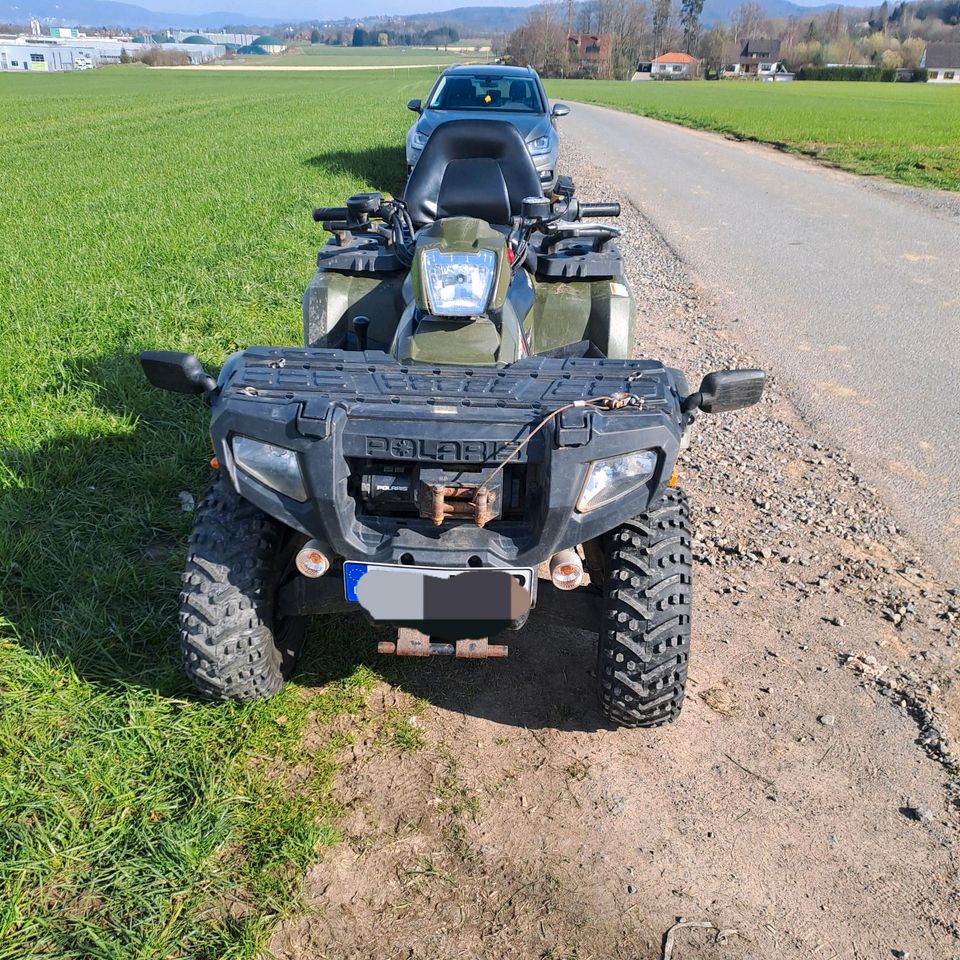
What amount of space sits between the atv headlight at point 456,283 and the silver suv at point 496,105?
763 centimetres

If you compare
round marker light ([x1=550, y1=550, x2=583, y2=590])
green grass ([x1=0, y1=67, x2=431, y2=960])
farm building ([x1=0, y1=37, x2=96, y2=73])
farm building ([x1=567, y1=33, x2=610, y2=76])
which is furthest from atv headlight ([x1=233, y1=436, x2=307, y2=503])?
farm building ([x1=0, y1=37, x2=96, y2=73])

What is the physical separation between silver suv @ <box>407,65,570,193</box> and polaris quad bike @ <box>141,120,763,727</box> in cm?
788

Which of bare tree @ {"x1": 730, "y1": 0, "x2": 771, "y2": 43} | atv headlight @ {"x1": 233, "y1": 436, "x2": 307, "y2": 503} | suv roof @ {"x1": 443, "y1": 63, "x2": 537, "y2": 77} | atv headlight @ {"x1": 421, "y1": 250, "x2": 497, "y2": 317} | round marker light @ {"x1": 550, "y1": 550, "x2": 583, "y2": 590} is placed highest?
bare tree @ {"x1": 730, "y1": 0, "x2": 771, "y2": 43}

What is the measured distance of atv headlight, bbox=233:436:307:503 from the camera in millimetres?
2549

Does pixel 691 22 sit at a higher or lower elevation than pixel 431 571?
higher

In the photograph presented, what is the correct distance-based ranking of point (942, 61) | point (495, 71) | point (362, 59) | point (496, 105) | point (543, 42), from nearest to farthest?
1. point (496, 105)
2. point (495, 71)
3. point (942, 61)
4. point (543, 42)
5. point (362, 59)

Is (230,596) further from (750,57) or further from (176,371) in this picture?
(750,57)

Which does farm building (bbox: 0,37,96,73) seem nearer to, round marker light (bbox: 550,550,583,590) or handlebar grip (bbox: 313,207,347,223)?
handlebar grip (bbox: 313,207,347,223)

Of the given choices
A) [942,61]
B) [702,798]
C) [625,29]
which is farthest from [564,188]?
[625,29]

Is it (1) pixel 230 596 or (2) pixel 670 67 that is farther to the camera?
(2) pixel 670 67

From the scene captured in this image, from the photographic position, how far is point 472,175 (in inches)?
202

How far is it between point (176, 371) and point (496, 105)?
10002mm

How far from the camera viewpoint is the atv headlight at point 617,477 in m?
2.53

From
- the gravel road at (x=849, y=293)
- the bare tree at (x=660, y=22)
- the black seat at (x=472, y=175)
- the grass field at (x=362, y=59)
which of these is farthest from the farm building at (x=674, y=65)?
the black seat at (x=472, y=175)
